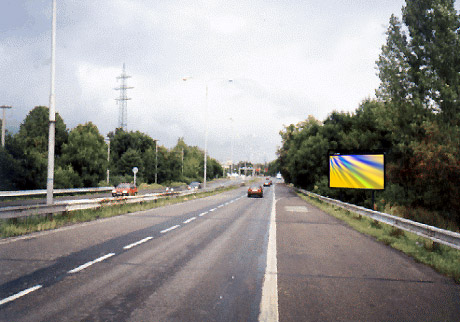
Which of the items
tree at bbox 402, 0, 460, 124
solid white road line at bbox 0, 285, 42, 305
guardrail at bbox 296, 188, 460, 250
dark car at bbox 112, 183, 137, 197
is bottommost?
dark car at bbox 112, 183, 137, 197

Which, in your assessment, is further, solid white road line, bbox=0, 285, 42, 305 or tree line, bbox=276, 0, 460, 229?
tree line, bbox=276, 0, 460, 229

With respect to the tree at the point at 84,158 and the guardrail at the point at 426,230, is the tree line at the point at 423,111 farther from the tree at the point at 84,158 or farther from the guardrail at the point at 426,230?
the tree at the point at 84,158

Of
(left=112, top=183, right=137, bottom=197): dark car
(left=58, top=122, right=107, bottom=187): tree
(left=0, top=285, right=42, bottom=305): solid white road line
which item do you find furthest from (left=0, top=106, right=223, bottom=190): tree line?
(left=0, top=285, right=42, bottom=305): solid white road line

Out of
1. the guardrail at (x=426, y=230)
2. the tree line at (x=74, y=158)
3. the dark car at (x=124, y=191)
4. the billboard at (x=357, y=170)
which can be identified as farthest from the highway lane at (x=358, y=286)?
the tree line at (x=74, y=158)

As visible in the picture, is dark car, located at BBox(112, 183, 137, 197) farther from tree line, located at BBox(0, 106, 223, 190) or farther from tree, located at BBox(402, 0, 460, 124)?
tree, located at BBox(402, 0, 460, 124)

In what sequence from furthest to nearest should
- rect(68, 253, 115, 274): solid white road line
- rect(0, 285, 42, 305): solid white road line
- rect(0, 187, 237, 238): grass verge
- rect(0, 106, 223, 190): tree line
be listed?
1. rect(0, 106, 223, 190): tree line
2. rect(0, 187, 237, 238): grass verge
3. rect(68, 253, 115, 274): solid white road line
4. rect(0, 285, 42, 305): solid white road line

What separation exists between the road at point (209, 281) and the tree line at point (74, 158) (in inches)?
1062

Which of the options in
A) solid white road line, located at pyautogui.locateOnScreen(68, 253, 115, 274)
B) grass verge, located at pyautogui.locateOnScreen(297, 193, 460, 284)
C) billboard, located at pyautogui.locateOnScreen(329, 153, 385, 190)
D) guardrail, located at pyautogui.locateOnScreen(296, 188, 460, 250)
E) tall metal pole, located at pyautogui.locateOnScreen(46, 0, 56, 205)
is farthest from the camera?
billboard, located at pyautogui.locateOnScreen(329, 153, 385, 190)

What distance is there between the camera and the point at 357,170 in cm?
2008

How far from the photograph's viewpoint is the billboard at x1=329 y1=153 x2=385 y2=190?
62.0 feet

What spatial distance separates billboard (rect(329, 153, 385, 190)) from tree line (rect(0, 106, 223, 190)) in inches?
1104

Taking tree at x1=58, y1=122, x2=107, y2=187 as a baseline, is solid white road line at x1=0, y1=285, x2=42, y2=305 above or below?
below

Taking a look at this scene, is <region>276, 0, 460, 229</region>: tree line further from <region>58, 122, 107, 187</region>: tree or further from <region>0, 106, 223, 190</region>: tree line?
<region>58, 122, 107, 187</region>: tree

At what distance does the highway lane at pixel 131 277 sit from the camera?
458 centimetres
